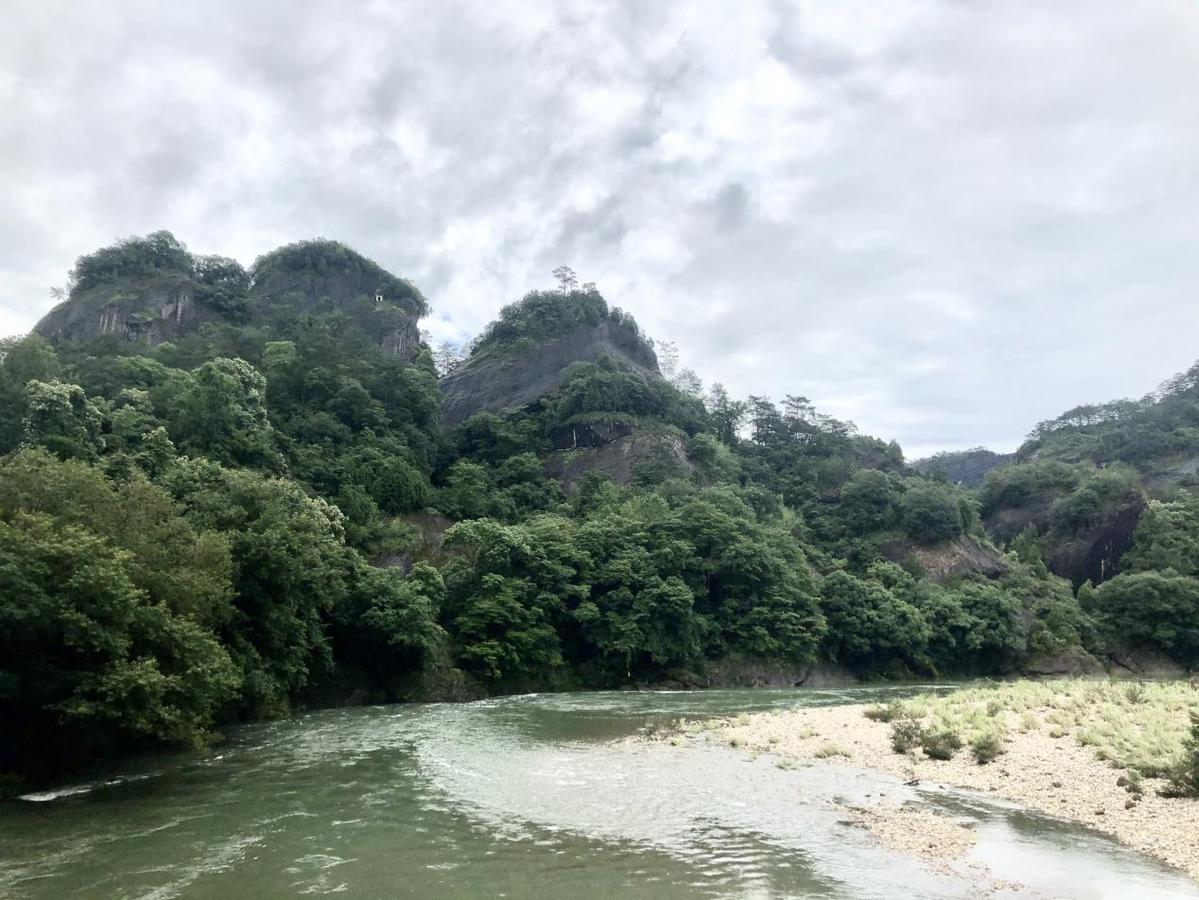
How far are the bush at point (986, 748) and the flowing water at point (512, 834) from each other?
3.18 meters

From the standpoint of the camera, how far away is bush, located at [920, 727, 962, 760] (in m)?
20.4

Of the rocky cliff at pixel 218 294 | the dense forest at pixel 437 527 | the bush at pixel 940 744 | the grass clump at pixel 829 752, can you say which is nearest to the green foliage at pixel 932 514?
the dense forest at pixel 437 527

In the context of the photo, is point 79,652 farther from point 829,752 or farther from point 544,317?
point 544,317

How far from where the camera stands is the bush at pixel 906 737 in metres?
21.6

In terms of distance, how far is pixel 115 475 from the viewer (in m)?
38.0

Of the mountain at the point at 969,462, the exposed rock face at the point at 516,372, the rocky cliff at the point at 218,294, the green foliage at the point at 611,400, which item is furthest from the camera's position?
the mountain at the point at 969,462

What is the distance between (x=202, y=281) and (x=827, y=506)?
9025 centimetres

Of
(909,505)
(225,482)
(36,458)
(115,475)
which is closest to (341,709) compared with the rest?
(225,482)

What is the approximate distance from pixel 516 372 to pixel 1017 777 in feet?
289

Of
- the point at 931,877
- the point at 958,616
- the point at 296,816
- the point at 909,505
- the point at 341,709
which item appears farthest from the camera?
the point at 909,505

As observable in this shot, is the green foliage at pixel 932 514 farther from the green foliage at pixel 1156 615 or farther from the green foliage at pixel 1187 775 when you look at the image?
the green foliage at pixel 1187 775

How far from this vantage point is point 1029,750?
65.1ft

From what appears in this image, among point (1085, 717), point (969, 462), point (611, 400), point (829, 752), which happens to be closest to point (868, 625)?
point (1085, 717)

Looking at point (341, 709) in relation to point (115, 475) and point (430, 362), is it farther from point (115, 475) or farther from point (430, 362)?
point (430, 362)
